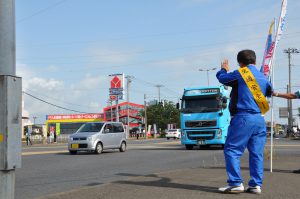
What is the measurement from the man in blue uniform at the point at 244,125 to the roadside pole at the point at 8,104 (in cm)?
333

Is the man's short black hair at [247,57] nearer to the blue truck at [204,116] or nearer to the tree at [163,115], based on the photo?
the blue truck at [204,116]

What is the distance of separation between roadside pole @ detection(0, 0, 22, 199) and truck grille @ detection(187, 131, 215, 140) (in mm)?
18870

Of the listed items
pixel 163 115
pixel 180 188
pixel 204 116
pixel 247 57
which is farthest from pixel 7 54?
pixel 163 115

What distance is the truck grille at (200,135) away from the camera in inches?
869

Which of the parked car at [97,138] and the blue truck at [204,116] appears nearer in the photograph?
the parked car at [97,138]

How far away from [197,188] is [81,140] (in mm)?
14617

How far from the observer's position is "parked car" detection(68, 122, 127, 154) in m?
20.7

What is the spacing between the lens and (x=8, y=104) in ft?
11.6

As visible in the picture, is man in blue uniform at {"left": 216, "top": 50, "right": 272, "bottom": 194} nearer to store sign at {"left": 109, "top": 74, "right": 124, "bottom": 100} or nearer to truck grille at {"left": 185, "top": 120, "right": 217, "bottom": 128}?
truck grille at {"left": 185, "top": 120, "right": 217, "bottom": 128}

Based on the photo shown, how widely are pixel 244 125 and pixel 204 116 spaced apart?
52.4ft

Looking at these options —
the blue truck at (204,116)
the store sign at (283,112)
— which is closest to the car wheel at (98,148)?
the blue truck at (204,116)

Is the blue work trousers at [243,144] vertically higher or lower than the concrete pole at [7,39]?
lower

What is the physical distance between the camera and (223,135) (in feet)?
71.9

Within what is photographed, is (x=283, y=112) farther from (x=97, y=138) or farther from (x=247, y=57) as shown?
(x=247, y=57)
